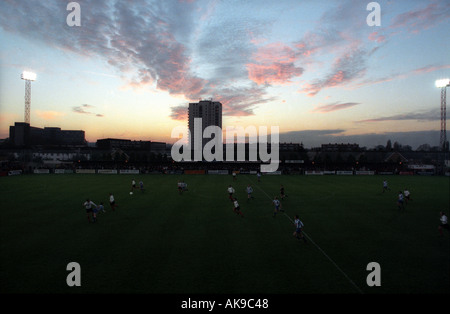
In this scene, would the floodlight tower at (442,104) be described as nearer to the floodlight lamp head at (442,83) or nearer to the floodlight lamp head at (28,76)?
the floodlight lamp head at (442,83)

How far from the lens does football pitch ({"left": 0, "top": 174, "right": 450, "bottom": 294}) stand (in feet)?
32.4

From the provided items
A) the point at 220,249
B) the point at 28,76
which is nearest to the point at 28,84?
the point at 28,76

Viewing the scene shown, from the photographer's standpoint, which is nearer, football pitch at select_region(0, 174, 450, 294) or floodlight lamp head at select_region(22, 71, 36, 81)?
football pitch at select_region(0, 174, 450, 294)

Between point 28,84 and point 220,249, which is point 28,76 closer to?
point 28,84

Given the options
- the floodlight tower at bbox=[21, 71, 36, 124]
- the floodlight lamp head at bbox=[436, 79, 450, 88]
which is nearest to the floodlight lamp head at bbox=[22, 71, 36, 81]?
the floodlight tower at bbox=[21, 71, 36, 124]

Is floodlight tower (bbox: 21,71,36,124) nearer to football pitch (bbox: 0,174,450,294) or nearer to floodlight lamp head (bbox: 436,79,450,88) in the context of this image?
football pitch (bbox: 0,174,450,294)

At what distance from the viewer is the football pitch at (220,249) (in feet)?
32.4

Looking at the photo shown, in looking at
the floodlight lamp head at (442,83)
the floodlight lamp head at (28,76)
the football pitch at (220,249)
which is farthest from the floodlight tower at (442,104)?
the floodlight lamp head at (28,76)

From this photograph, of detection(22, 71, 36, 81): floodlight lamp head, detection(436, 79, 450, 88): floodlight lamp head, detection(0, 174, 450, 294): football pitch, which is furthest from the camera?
detection(22, 71, 36, 81): floodlight lamp head

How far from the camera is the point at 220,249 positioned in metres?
13.4

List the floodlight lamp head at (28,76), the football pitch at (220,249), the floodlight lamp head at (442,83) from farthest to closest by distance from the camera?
the floodlight lamp head at (28,76) → the floodlight lamp head at (442,83) → the football pitch at (220,249)
